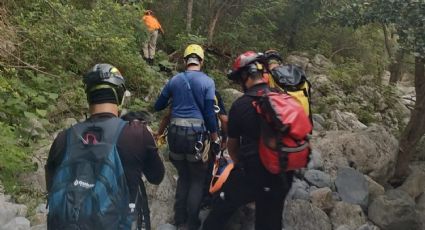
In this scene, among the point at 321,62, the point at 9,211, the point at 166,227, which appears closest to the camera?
the point at 9,211

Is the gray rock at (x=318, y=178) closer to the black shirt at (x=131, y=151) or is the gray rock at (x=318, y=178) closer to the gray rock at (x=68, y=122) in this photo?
the gray rock at (x=68, y=122)

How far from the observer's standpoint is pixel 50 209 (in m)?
2.76

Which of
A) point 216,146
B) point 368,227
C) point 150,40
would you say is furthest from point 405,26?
point 150,40

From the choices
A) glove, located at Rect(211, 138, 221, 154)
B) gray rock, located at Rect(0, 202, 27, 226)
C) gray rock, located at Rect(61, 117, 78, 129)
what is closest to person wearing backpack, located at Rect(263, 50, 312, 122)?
glove, located at Rect(211, 138, 221, 154)

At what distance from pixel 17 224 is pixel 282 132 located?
2.84 metres

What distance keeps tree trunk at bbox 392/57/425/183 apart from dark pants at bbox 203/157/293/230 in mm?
5466

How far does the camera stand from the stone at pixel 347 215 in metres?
6.11

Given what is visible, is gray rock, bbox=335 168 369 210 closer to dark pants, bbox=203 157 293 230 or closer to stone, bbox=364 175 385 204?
stone, bbox=364 175 385 204

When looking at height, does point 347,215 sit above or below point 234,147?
below

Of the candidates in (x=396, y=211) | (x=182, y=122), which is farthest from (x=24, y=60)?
(x=396, y=211)

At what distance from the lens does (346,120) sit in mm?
11578

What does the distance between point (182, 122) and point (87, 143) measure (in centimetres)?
236

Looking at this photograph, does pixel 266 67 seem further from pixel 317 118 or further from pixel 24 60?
pixel 317 118

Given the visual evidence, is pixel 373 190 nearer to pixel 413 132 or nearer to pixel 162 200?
pixel 413 132
